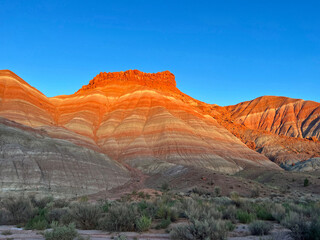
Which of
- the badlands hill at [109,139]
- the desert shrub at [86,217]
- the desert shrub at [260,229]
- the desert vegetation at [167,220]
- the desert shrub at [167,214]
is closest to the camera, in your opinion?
the desert vegetation at [167,220]

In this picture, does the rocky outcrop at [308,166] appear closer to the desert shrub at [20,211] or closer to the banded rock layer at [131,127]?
the banded rock layer at [131,127]

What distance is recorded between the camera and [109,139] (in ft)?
254

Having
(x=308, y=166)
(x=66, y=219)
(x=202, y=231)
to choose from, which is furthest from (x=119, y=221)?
(x=308, y=166)

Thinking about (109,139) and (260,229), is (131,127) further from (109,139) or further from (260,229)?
(260,229)

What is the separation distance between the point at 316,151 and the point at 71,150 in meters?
88.9

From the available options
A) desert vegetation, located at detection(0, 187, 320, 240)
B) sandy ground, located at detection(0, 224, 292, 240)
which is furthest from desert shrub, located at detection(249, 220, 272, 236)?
sandy ground, located at detection(0, 224, 292, 240)

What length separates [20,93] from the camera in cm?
8319

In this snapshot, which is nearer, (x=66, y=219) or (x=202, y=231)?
(x=202, y=231)

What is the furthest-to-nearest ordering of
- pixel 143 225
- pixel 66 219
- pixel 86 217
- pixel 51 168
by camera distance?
pixel 51 168, pixel 66 219, pixel 86 217, pixel 143 225

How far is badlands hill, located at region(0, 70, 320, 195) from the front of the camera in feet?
133

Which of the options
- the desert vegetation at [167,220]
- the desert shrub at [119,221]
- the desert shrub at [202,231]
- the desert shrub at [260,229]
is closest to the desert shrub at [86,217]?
the desert vegetation at [167,220]

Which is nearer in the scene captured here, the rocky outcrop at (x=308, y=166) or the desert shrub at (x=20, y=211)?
the desert shrub at (x=20, y=211)

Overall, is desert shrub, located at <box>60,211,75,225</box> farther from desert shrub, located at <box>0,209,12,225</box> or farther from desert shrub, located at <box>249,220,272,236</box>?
desert shrub, located at <box>249,220,272,236</box>

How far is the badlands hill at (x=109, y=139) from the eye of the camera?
40.6 m
